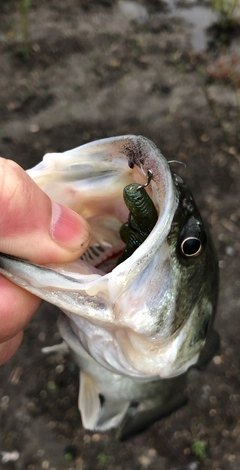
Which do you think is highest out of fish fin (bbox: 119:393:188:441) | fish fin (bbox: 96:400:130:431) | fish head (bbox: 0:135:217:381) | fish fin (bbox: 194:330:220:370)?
fish head (bbox: 0:135:217:381)

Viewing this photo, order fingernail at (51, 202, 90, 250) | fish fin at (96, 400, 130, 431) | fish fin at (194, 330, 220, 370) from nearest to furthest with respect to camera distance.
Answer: fingernail at (51, 202, 90, 250), fish fin at (194, 330, 220, 370), fish fin at (96, 400, 130, 431)

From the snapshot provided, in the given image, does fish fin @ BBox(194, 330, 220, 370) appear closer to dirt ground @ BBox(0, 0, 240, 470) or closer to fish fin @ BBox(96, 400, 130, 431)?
fish fin @ BBox(96, 400, 130, 431)

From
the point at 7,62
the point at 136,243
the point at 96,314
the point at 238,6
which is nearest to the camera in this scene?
the point at 96,314

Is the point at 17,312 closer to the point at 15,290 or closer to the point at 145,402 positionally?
the point at 15,290

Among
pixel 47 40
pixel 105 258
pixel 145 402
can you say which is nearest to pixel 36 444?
pixel 145 402

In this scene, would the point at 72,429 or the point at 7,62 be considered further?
the point at 7,62

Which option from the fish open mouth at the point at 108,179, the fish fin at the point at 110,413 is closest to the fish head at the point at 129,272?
the fish open mouth at the point at 108,179

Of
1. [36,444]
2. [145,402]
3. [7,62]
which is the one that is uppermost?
[7,62]

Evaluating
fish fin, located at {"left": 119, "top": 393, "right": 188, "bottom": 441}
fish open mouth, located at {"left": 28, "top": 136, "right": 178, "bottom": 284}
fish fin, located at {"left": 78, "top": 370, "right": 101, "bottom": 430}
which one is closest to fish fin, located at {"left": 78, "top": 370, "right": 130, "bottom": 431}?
fish fin, located at {"left": 78, "top": 370, "right": 101, "bottom": 430}
